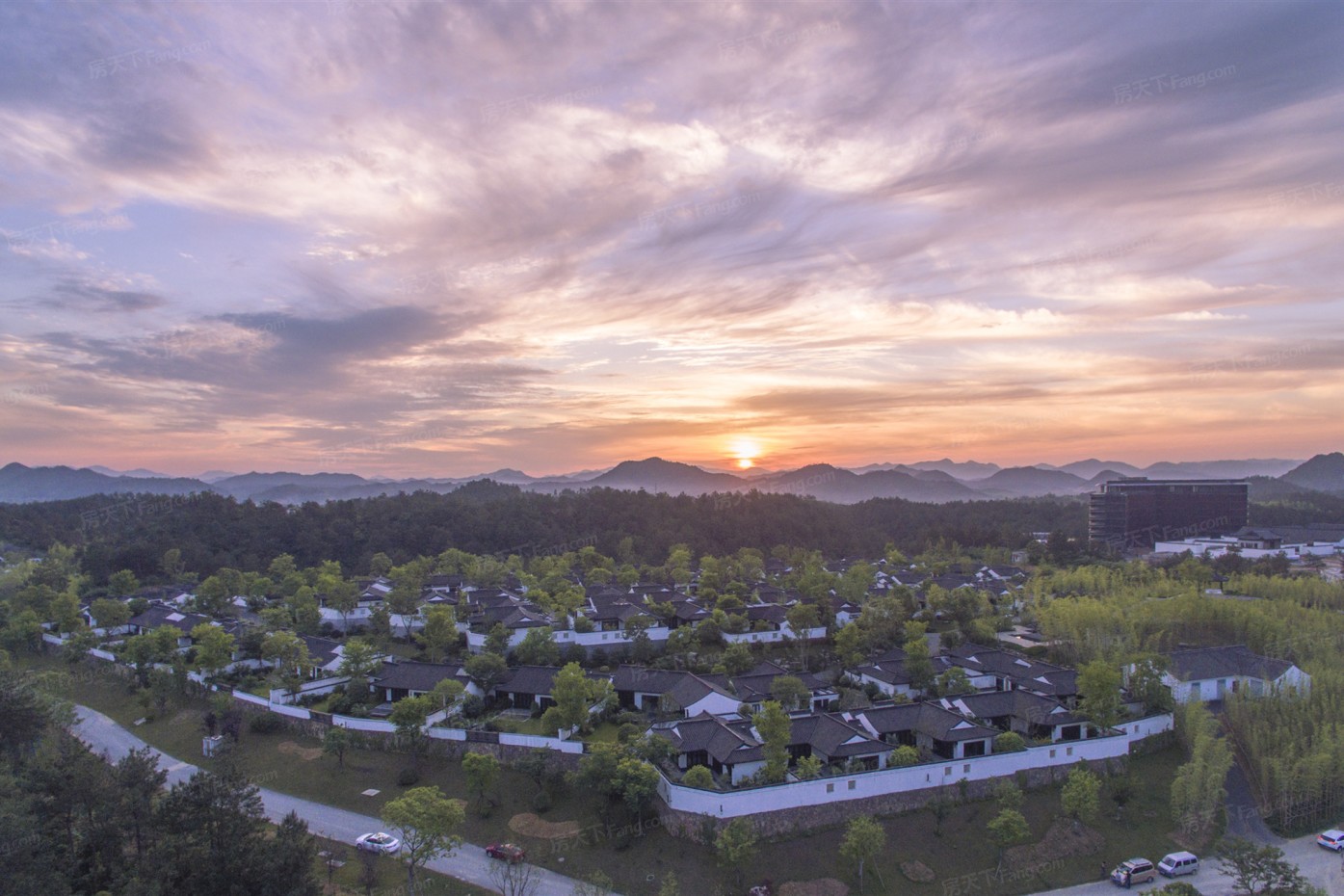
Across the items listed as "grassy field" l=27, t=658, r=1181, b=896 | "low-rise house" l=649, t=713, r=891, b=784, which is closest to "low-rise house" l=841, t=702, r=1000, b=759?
"low-rise house" l=649, t=713, r=891, b=784

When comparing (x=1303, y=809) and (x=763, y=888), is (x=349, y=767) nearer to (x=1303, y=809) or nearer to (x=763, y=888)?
(x=763, y=888)

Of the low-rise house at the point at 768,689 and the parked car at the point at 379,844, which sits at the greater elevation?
the low-rise house at the point at 768,689

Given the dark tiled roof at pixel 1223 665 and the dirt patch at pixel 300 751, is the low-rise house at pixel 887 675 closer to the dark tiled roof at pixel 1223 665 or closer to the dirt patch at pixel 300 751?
the dark tiled roof at pixel 1223 665

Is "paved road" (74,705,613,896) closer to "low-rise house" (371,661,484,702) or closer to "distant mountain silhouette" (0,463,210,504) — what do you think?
"low-rise house" (371,661,484,702)

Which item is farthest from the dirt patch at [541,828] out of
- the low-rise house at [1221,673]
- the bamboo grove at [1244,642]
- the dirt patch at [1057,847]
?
the low-rise house at [1221,673]

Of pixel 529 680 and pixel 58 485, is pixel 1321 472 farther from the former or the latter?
pixel 58 485
